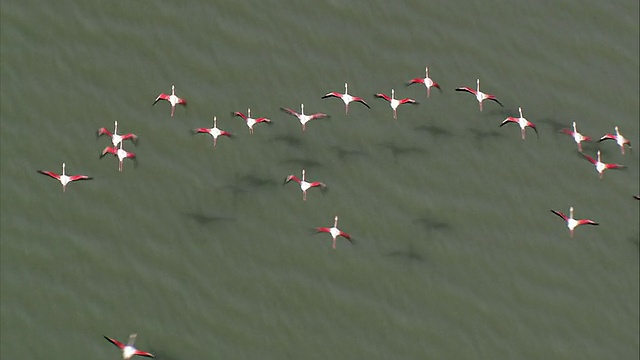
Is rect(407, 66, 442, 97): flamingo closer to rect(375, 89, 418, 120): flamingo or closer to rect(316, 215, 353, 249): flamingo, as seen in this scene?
A: rect(375, 89, 418, 120): flamingo

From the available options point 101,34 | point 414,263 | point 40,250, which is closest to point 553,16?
point 414,263

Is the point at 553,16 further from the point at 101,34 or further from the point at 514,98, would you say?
the point at 101,34

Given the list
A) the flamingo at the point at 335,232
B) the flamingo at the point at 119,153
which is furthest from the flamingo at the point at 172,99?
the flamingo at the point at 335,232

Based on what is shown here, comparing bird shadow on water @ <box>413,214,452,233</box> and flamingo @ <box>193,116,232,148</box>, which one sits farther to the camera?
bird shadow on water @ <box>413,214,452,233</box>

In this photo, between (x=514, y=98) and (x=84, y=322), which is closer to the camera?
(x=84, y=322)

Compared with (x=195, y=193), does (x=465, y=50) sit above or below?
above

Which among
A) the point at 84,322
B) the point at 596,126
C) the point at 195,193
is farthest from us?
the point at 596,126

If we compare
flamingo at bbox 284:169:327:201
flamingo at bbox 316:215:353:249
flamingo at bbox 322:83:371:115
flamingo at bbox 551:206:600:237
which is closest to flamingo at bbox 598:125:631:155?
flamingo at bbox 551:206:600:237

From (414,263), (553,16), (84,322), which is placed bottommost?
(84,322)
